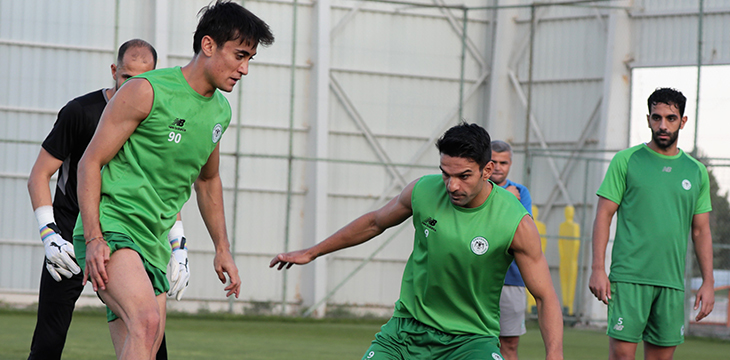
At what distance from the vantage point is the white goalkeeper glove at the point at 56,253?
14.1 ft

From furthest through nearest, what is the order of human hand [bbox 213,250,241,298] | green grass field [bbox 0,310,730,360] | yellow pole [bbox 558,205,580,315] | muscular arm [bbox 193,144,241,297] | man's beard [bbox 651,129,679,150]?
yellow pole [bbox 558,205,580,315] < green grass field [bbox 0,310,730,360] < man's beard [bbox 651,129,679,150] < muscular arm [bbox 193,144,241,297] < human hand [bbox 213,250,241,298]

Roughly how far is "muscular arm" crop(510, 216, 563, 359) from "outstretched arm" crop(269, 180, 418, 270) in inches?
22.5

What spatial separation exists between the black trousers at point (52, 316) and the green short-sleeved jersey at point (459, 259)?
171 cm

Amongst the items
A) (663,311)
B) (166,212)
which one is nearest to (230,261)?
(166,212)

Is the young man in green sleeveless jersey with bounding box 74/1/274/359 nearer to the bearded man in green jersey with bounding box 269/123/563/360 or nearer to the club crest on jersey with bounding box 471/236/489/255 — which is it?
the bearded man in green jersey with bounding box 269/123/563/360

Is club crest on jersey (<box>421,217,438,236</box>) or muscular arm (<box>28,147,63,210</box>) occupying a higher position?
muscular arm (<box>28,147,63,210</box>)

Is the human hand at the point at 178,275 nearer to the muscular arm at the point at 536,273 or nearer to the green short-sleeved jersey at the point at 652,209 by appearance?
the muscular arm at the point at 536,273

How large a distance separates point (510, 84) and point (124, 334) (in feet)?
50.9

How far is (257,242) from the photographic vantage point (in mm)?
16688

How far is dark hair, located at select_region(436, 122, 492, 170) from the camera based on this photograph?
4.14 m

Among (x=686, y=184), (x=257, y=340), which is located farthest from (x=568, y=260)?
(x=686, y=184)

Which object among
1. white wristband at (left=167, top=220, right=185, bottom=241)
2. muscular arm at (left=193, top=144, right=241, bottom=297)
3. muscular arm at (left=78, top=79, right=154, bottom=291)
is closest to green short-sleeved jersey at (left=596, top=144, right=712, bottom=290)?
muscular arm at (left=193, top=144, right=241, bottom=297)

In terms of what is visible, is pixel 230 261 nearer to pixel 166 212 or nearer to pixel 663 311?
pixel 166 212

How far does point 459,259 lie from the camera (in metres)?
4.32
